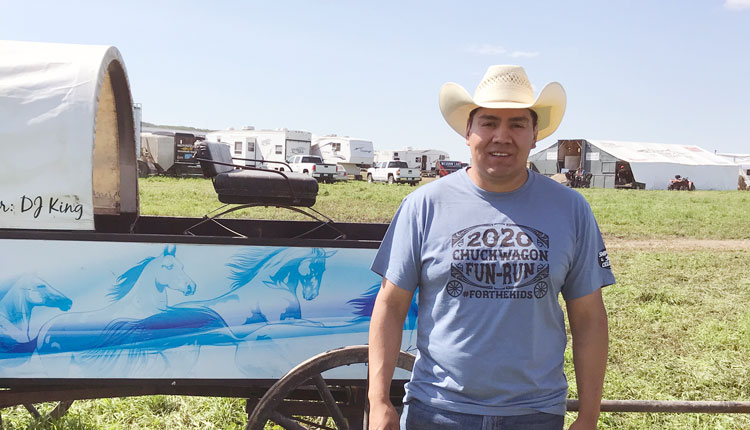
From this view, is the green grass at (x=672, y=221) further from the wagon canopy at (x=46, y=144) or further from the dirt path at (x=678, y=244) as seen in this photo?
the wagon canopy at (x=46, y=144)

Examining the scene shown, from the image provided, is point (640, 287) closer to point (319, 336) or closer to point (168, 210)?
point (319, 336)

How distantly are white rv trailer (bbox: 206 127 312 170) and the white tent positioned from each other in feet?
64.1

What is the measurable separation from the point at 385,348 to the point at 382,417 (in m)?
0.23

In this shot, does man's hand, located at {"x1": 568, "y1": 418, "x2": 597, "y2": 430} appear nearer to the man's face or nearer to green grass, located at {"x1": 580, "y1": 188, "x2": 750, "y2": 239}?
the man's face

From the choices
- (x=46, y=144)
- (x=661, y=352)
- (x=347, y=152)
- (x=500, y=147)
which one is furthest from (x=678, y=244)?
(x=347, y=152)

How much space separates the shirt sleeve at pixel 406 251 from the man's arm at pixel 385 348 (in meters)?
0.04

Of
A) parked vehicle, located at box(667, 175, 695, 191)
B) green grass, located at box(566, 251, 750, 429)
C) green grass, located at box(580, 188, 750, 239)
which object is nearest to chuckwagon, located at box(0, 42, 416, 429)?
green grass, located at box(566, 251, 750, 429)

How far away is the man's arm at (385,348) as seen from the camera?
2.26 meters

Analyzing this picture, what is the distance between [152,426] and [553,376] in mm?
3353

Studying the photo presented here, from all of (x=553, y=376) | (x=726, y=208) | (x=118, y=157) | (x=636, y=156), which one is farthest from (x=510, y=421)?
(x=636, y=156)

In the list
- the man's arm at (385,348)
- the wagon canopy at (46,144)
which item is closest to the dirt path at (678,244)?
the wagon canopy at (46,144)

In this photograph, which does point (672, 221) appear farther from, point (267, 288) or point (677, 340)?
point (267, 288)

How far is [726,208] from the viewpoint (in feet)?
74.9

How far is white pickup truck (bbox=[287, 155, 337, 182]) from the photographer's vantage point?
32.5 meters
